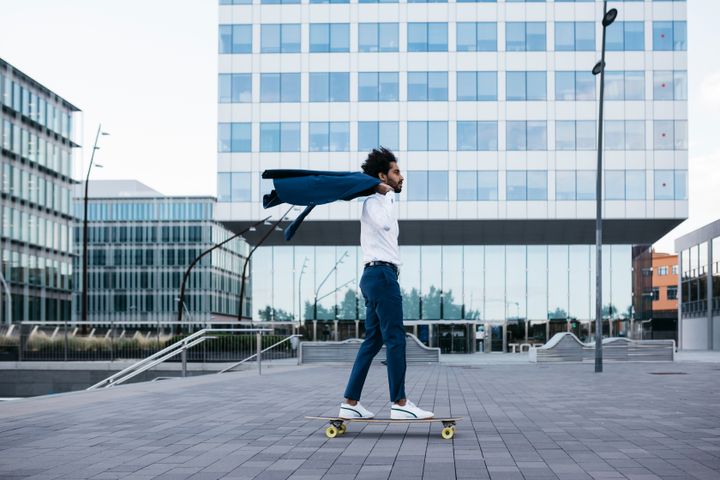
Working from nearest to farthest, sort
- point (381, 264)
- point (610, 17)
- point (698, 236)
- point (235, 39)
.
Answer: point (381, 264)
point (610, 17)
point (235, 39)
point (698, 236)

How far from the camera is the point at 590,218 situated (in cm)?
4484

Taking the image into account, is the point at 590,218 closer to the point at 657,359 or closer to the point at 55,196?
the point at 657,359

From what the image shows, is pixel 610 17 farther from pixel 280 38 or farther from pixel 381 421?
pixel 280 38

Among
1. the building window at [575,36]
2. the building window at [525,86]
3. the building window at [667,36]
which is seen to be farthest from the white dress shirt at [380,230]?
the building window at [667,36]

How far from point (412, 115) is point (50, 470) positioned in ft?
134

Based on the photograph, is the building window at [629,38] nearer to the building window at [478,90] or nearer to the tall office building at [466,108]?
the tall office building at [466,108]

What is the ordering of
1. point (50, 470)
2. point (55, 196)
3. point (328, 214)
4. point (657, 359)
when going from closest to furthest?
point (50, 470)
point (657, 359)
point (328, 214)
point (55, 196)

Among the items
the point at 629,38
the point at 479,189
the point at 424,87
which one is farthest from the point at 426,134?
the point at 629,38

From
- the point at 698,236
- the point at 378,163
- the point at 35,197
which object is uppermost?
the point at 35,197

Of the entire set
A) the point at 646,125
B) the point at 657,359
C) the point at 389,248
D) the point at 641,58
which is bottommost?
the point at 657,359

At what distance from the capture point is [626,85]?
148 ft

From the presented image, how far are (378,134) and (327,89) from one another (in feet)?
11.5

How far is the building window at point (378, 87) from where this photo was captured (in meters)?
45.5

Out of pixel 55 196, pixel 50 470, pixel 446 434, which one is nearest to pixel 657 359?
pixel 446 434
